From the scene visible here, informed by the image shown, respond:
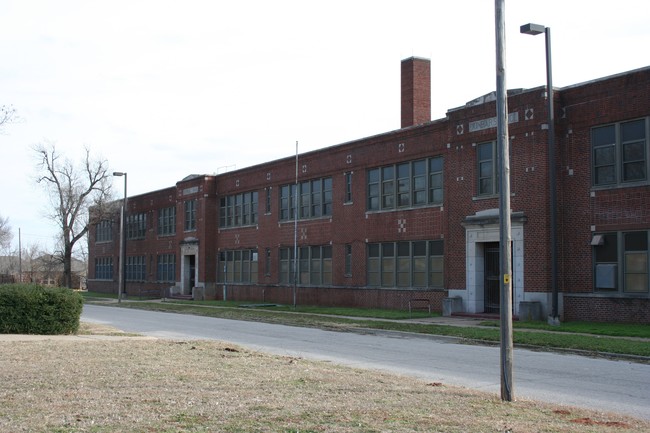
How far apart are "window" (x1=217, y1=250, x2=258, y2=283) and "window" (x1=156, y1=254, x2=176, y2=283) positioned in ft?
22.9

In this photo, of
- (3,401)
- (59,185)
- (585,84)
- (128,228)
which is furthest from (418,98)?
(59,185)

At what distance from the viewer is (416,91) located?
37.9 meters

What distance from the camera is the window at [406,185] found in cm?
3300

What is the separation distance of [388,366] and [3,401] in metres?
8.11

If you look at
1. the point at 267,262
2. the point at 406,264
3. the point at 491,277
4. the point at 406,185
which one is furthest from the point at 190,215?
the point at 491,277

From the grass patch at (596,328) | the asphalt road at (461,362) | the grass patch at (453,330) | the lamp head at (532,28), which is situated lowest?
the asphalt road at (461,362)

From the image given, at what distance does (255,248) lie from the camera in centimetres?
4684

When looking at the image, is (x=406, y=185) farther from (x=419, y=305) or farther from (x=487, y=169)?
(x=487, y=169)

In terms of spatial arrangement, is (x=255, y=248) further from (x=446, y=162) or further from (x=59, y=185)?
(x=59, y=185)

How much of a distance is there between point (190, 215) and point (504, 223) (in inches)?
1793

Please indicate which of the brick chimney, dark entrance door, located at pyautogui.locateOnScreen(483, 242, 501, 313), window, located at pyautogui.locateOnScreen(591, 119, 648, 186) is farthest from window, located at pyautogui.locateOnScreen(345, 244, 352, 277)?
window, located at pyautogui.locateOnScreen(591, 119, 648, 186)

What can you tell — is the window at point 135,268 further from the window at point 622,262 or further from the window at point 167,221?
the window at point 622,262

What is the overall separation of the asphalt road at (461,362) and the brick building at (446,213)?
719 centimetres

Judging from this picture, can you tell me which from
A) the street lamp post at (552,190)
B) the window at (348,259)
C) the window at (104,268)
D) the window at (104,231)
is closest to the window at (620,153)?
the street lamp post at (552,190)
